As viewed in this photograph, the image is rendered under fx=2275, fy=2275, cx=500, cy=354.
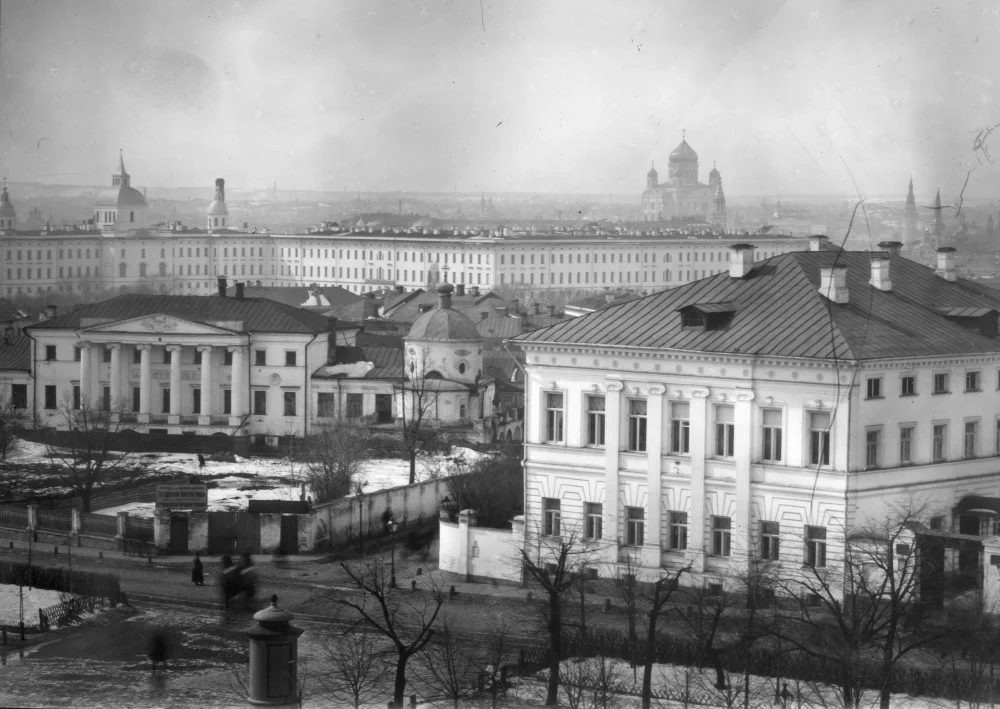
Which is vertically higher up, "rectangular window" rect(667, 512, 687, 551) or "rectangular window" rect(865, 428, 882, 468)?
"rectangular window" rect(865, 428, 882, 468)

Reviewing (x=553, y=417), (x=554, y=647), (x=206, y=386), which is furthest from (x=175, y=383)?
(x=554, y=647)

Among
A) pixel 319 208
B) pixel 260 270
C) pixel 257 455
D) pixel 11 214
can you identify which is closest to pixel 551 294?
pixel 260 270

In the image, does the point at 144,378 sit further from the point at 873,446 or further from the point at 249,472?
the point at 873,446

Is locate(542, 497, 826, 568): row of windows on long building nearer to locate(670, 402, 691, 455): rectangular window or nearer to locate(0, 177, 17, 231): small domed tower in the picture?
locate(670, 402, 691, 455): rectangular window

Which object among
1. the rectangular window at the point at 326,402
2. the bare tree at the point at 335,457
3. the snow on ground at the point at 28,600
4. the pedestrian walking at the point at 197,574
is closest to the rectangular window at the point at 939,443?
the pedestrian walking at the point at 197,574

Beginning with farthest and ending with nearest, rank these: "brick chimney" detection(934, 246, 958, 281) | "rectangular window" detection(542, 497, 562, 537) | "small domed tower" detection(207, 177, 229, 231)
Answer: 1. "small domed tower" detection(207, 177, 229, 231)
2. "brick chimney" detection(934, 246, 958, 281)
3. "rectangular window" detection(542, 497, 562, 537)

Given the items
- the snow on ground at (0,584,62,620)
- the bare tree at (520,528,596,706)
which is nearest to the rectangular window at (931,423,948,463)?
the bare tree at (520,528,596,706)
